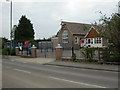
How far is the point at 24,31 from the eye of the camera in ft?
226

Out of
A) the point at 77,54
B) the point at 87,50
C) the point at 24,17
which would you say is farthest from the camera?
the point at 24,17

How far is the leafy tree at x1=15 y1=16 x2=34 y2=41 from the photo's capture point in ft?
222

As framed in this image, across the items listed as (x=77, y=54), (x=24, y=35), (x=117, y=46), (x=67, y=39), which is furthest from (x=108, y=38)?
(x=24, y=35)

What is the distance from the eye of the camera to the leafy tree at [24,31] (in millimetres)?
67750

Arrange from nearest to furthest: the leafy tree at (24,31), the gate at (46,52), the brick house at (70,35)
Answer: the gate at (46,52) → the brick house at (70,35) → the leafy tree at (24,31)

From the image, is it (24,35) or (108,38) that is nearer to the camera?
(108,38)

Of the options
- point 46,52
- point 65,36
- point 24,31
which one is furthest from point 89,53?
point 24,31

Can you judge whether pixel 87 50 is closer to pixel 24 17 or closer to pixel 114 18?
pixel 114 18

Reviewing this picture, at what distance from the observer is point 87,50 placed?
2066 centimetres

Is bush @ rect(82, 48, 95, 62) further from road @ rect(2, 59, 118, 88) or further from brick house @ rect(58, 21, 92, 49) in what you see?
brick house @ rect(58, 21, 92, 49)

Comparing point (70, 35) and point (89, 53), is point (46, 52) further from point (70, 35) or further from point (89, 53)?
point (89, 53)

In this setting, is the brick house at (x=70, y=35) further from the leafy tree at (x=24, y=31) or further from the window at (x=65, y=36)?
the leafy tree at (x=24, y=31)

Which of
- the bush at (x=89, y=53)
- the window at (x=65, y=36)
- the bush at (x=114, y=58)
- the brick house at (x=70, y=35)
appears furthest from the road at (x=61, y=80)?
the window at (x=65, y=36)

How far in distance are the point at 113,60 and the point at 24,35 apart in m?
52.8
